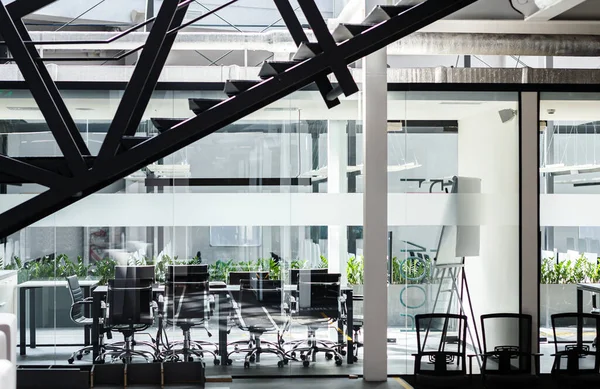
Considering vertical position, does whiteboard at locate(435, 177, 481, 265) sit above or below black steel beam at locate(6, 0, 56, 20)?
below

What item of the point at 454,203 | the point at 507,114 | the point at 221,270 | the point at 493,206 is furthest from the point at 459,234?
the point at 221,270

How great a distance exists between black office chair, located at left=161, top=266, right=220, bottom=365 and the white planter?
3547mm

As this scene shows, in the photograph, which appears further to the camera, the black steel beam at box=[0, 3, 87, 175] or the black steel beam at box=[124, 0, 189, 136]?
the black steel beam at box=[124, 0, 189, 136]

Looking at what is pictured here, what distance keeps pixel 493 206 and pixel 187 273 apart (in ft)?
11.0

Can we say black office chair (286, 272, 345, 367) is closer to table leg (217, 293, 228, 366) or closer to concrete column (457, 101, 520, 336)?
table leg (217, 293, 228, 366)

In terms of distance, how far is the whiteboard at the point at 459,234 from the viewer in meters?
7.75

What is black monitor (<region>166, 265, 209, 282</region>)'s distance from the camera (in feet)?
25.0

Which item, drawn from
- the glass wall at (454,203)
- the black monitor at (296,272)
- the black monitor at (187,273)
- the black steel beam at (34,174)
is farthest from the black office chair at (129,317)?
the black steel beam at (34,174)

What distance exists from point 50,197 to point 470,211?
479 cm

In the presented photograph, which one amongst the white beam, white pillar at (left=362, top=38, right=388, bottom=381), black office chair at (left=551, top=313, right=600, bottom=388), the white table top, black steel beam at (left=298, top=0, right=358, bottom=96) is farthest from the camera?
the white table top

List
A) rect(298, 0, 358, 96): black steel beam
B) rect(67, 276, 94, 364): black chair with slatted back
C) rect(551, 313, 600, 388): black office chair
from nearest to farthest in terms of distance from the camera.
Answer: rect(298, 0, 358, 96): black steel beam
rect(551, 313, 600, 388): black office chair
rect(67, 276, 94, 364): black chair with slatted back

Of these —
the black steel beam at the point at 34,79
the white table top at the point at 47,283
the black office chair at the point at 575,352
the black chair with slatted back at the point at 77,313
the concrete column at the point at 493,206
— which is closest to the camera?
the black steel beam at the point at 34,79

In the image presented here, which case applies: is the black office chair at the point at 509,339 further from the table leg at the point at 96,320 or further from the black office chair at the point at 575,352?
the table leg at the point at 96,320

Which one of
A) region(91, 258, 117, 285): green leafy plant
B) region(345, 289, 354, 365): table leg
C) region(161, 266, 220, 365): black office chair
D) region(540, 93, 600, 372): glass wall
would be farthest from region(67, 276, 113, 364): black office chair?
region(540, 93, 600, 372): glass wall
